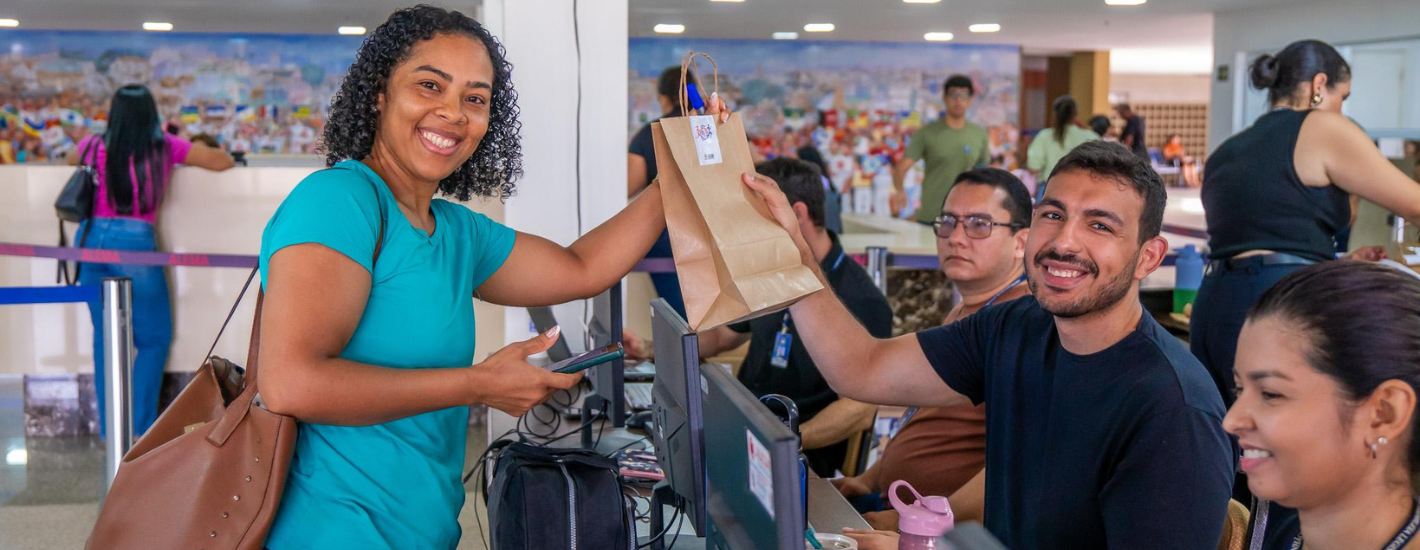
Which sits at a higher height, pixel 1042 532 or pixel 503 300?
pixel 503 300

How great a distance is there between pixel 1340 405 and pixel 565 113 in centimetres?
240

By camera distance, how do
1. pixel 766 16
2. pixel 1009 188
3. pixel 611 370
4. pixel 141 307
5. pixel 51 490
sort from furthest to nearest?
pixel 766 16 → pixel 141 307 → pixel 51 490 → pixel 1009 188 → pixel 611 370

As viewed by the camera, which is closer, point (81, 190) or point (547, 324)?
point (547, 324)

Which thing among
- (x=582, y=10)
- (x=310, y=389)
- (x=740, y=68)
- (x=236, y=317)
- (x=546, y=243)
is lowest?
(x=236, y=317)

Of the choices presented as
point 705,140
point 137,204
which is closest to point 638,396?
point 705,140

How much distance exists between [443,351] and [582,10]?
1.91 meters

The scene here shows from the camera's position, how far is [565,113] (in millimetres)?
3219

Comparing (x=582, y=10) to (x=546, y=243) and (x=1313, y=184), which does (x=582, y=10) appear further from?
(x=1313, y=184)

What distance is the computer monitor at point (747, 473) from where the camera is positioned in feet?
3.16

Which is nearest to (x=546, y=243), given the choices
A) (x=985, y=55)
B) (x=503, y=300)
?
(x=503, y=300)

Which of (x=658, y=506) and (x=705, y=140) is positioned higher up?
(x=705, y=140)

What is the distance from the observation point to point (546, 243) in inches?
72.2

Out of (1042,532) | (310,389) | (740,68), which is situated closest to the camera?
(310,389)

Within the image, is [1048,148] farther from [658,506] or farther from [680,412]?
[680,412]
